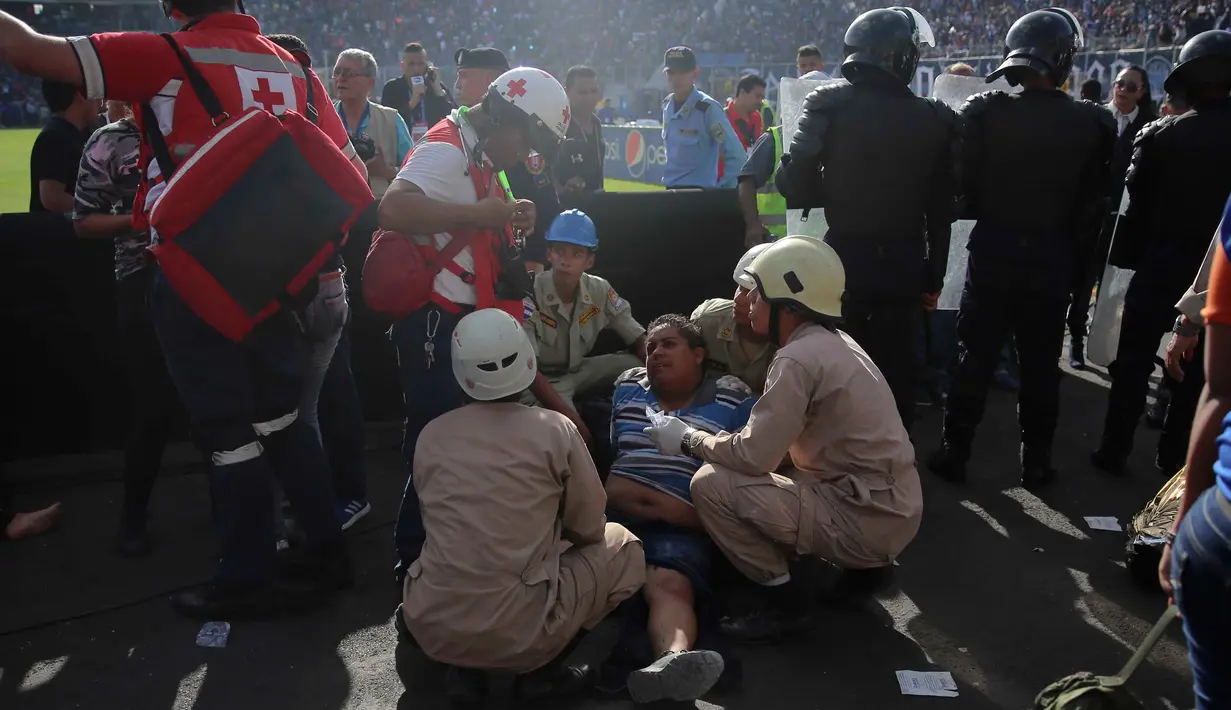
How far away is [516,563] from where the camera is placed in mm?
2781

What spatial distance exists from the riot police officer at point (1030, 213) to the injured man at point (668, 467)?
1374 millimetres

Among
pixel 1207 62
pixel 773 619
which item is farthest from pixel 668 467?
pixel 1207 62

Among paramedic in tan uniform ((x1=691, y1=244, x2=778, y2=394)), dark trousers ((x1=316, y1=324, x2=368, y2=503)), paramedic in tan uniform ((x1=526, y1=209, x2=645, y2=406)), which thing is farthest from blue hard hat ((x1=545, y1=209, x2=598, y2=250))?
dark trousers ((x1=316, y1=324, x2=368, y2=503))

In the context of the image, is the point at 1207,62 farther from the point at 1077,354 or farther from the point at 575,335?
the point at 575,335

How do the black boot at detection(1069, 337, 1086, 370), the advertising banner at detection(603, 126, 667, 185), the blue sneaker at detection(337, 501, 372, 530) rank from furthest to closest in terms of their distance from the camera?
the advertising banner at detection(603, 126, 667, 185), the black boot at detection(1069, 337, 1086, 370), the blue sneaker at detection(337, 501, 372, 530)

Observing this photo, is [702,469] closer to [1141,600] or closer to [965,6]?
[1141,600]

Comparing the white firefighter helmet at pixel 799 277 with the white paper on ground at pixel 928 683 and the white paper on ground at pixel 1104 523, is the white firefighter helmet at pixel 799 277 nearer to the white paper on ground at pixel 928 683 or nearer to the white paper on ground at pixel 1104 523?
the white paper on ground at pixel 928 683

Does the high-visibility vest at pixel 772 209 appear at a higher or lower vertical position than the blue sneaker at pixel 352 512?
higher

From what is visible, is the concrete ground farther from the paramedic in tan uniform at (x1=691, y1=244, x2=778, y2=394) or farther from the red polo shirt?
the red polo shirt

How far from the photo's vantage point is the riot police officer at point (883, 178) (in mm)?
4176

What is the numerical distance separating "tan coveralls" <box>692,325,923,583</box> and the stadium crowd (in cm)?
2826

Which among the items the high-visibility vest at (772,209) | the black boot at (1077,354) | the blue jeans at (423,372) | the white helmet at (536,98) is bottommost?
the black boot at (1077,354)

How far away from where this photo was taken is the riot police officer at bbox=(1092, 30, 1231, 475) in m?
4.35

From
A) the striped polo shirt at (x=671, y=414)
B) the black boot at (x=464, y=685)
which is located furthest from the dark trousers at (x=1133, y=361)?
the black boot at (x=464, y=685)
